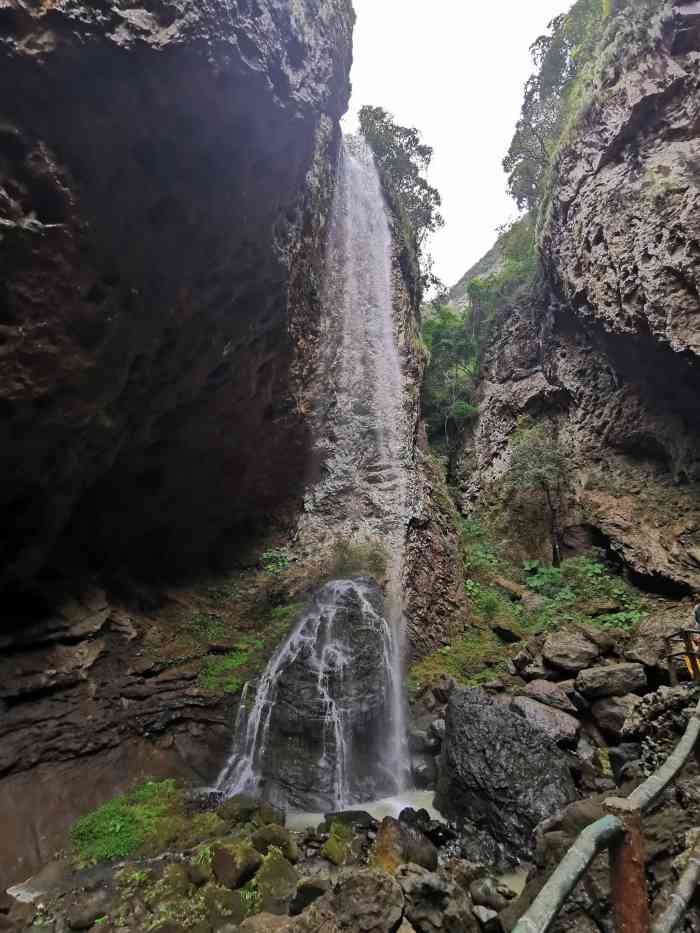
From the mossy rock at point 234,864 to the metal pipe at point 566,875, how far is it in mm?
4767

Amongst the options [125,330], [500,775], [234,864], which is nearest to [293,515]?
[125,330]

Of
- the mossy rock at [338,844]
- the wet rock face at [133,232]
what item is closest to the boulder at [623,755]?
the mossy rock at [338,844]

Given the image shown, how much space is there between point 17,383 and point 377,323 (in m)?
12.4

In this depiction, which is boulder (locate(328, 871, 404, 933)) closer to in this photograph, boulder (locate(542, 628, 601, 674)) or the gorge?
the gorge

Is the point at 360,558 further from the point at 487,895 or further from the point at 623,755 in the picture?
the point at 487,895

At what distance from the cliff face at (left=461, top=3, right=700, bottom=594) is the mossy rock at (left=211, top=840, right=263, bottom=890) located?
8255 mm

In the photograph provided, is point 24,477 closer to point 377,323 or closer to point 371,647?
point 371,647

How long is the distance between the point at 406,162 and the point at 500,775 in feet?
79.7

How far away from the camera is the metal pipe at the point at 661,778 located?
1779 millimetres

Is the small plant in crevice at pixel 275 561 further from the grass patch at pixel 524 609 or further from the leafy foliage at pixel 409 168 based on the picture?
the leafy foliage at pixel 409 168

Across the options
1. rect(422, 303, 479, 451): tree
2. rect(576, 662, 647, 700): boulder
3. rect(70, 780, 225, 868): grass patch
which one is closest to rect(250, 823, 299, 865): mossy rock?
rect(70, 780, 225, 868): grass patch

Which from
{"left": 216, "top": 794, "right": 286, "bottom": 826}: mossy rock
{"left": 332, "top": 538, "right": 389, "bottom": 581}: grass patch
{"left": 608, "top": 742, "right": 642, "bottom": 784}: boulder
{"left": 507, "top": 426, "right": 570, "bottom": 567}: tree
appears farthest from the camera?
{"left": 507, "top": 426, "right": 570, "bottom": 567}: tree

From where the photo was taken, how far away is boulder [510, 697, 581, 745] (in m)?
6.66

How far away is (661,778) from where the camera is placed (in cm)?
201
